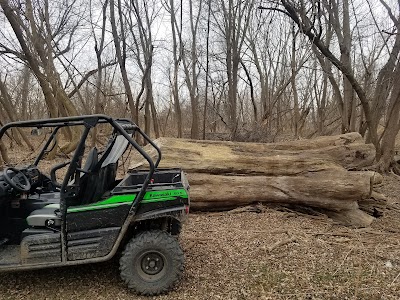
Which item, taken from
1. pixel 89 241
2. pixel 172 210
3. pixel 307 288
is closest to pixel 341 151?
pixel 307 288

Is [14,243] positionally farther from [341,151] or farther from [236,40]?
[236,40]

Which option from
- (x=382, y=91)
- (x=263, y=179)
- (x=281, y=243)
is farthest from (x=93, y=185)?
(x=382, y=91)

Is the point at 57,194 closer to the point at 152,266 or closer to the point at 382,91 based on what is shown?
the point at 152,266

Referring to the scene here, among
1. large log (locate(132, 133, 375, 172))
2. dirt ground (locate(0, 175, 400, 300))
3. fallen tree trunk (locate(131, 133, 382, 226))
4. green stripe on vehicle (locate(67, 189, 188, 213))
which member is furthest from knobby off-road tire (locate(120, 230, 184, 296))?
large log (locate(132, 133, 375, 172))

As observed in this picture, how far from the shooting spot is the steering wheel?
370 cm

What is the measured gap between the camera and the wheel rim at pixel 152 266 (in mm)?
3609

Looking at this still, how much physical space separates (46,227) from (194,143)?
158 inches

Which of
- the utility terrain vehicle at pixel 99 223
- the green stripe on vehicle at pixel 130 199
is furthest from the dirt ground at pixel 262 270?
the green stripe on vehicle at pixel 130 199

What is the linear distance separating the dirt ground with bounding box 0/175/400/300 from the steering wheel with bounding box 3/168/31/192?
97 centimetres

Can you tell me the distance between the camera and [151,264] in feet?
11.9

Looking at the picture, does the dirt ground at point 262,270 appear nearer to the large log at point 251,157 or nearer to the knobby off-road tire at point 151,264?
the knobby off-road tire at point 151,264

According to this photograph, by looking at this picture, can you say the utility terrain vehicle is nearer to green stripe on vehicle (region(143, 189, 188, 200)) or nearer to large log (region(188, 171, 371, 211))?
green stripe on vehicle (region(143, 189, 188, 200))

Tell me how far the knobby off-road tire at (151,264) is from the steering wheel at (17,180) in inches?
50.6

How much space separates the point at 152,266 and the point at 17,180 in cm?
172
